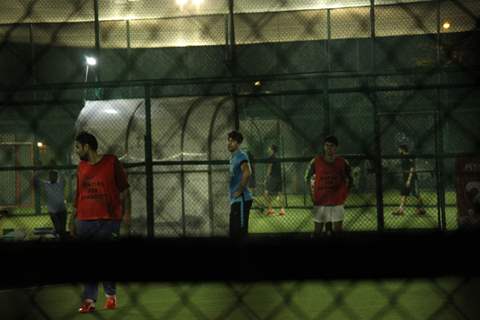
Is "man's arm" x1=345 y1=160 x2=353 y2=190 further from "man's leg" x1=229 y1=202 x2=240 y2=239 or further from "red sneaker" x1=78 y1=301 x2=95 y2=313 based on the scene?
"red sneaker" x1=78 y1=301 x2=95 y2=313

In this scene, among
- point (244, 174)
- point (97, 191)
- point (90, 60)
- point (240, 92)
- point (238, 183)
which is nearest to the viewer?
point (97, 191)

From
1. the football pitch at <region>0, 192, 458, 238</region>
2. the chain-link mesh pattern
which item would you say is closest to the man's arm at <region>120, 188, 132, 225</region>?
the chain-link mesh pattern

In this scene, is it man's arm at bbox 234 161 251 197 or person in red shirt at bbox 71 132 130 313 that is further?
man's arm at bbox 234 161 251 197

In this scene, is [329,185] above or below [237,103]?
below

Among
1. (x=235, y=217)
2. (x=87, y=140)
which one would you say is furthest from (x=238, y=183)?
(x=87, y=140)

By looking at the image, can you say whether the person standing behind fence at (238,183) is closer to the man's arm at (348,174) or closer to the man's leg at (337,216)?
the man's leg at (337,216)

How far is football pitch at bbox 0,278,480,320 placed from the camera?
259 inches

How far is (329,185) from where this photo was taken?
10055 millimetres

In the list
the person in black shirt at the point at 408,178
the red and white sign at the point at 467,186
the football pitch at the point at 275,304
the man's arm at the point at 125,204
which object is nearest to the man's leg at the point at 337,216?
the football pitch at the point at 275,304

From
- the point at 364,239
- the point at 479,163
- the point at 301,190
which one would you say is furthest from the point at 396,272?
the point at 301,190

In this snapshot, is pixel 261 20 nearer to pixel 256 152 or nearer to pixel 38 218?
pixel 256 152

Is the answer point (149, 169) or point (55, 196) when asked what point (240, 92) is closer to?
point (149, 169)

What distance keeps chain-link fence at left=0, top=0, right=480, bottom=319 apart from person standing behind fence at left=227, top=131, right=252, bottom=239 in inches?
35.6

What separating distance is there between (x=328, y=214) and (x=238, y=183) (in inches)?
51.1
